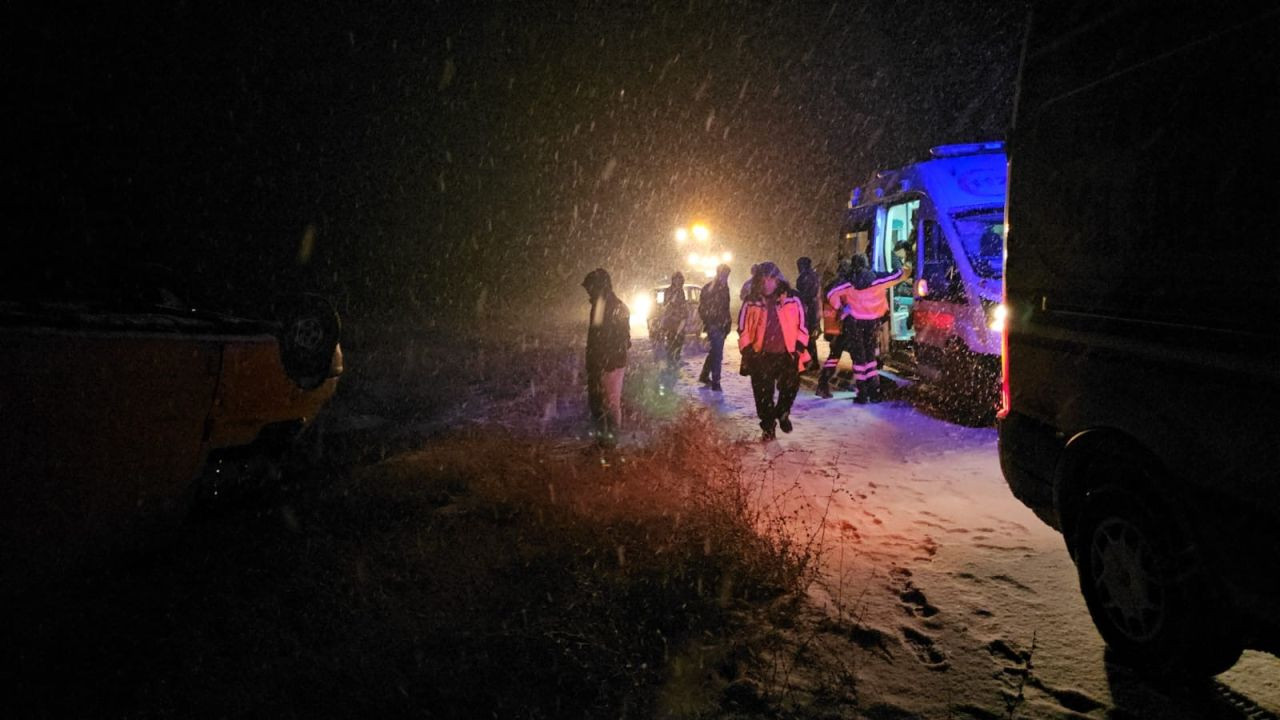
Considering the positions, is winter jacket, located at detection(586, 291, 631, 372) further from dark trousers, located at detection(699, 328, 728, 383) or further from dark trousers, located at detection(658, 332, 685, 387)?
dark trousers, located at detection(658, 332, 685, 387)

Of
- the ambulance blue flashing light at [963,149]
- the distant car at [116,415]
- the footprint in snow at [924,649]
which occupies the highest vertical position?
the ambulance blue flashing light at [963,149]

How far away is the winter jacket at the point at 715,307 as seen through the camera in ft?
33.3

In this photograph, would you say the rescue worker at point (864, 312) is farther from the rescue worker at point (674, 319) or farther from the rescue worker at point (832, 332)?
the rescue worker at point (674, 319)

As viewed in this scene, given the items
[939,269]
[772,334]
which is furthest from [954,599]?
[939,269]

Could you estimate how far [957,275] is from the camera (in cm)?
798

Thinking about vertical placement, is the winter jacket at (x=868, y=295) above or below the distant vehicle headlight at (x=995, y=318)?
above

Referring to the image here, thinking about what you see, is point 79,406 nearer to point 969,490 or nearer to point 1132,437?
point 1132,437

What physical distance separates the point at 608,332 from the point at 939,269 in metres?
4.53

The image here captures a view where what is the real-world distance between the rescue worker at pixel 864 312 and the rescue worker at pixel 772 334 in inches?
80.0

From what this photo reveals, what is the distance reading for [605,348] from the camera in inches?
264

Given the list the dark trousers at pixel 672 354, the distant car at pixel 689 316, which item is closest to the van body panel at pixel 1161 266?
the dark trousers at pixel 672 354

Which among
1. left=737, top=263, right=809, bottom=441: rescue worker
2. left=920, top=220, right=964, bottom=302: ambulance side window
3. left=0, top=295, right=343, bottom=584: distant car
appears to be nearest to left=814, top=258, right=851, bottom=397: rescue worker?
left=920, top=220, right=964, bottom=302: ambulance side window

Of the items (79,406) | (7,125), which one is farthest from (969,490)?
(7,125)

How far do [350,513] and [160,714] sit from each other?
2192 millimetres
